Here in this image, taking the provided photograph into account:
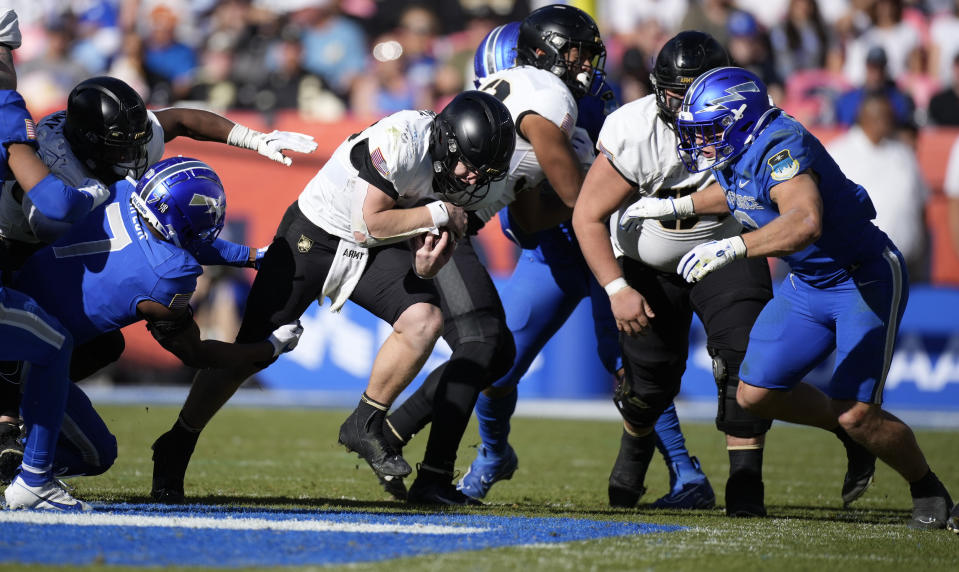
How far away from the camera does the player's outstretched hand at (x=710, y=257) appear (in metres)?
4.07

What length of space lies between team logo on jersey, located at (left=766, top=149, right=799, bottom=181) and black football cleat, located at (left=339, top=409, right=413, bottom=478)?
175 cm

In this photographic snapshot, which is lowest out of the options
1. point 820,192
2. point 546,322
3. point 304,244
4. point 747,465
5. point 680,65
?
point 747,465

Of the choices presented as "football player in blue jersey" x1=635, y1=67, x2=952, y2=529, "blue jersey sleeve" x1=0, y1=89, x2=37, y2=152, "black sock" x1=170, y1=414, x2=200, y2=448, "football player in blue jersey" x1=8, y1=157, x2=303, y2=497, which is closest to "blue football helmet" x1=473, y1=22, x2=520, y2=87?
"football player in blue jersey" x1=635, y1=67, x2=952, y2=529

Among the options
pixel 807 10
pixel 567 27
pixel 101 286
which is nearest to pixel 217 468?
pixel 101 286

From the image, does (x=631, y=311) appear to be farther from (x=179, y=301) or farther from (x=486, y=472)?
(x=179, y=301)

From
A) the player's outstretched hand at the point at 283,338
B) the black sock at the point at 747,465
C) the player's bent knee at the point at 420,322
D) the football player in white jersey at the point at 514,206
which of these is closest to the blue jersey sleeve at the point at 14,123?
the player's outstretched hand at the point at 283,338

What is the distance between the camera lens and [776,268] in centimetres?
1030

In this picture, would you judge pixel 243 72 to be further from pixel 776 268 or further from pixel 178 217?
pixel 178 217

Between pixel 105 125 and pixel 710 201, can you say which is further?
pixel 710 201

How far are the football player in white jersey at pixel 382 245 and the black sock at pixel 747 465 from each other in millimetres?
1308

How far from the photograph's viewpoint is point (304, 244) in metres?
4.77

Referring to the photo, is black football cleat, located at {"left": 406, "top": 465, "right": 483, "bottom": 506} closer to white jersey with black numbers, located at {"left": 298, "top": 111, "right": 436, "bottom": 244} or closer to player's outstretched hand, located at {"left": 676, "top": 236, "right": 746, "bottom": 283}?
white jersey with black numbers, located at {"left": 298, "top": 111, "right": 436, "bottom": 244}

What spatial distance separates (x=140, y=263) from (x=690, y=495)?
261cm

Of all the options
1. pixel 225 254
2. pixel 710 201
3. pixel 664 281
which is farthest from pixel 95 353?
pixel 710 201
